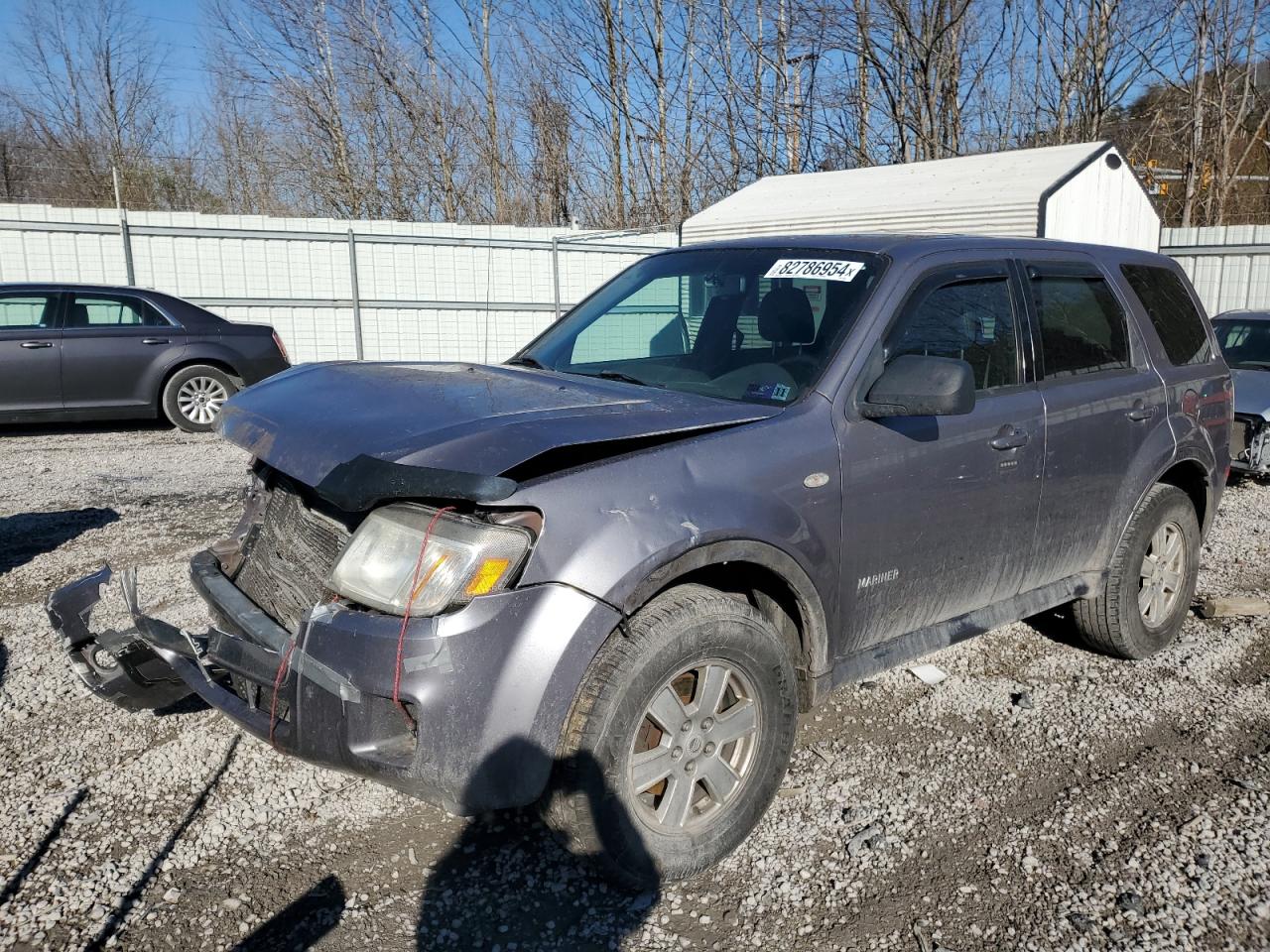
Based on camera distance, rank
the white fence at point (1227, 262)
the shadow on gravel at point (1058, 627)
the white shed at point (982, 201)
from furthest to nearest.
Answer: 1. the white fence at point (1227, 262)
2. the white shed at point (982, 201)
3. the shadow on gravel at point (1058, 627)

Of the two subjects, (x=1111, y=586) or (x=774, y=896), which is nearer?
(x=774, y=896)

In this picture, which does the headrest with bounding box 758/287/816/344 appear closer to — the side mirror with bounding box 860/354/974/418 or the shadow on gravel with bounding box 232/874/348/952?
the side mirror with bounding box 860/354/974/418

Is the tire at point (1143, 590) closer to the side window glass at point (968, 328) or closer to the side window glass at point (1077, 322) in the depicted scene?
the side window glass at point (1077, 322)

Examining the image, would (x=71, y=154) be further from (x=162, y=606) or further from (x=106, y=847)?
(x=106, y=847)

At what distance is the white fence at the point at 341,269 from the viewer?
14.9 m

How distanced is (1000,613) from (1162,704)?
0.98 meters

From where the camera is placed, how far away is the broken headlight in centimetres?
243

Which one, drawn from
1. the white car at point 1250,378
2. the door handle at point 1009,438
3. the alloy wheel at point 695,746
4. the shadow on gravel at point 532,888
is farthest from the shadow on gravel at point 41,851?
the white car at point 1250,378

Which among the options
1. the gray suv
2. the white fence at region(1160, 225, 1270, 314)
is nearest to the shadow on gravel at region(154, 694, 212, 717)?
the gray suv

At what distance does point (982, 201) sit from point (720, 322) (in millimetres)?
10289

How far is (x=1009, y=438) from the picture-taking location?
3598mm

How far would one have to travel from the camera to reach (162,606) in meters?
4.99

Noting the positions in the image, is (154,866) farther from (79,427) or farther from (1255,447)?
(79,427)

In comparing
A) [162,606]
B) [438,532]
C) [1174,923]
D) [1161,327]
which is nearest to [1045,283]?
[1161,327]
